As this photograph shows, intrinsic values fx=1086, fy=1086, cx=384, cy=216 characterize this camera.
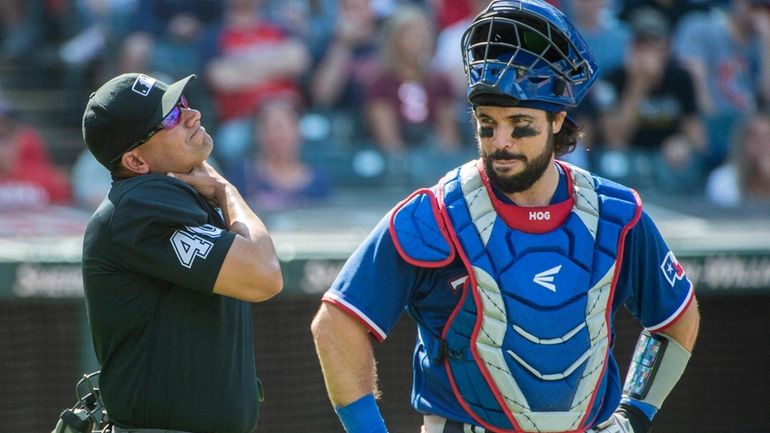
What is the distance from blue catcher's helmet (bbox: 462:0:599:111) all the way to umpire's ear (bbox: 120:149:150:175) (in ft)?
2.99

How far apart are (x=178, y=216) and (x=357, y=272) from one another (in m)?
0.50

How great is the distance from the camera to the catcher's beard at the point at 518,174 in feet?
8.67

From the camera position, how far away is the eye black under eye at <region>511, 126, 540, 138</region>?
2639 millimetres

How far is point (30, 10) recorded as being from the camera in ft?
25.4

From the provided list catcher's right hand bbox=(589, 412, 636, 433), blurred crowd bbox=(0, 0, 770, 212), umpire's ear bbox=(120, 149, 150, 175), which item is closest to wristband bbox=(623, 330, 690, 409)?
catcher's right hand bbox=(589, 412, 636, 433)

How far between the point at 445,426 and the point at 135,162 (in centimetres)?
109

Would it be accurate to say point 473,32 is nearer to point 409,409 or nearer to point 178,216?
point 178,216

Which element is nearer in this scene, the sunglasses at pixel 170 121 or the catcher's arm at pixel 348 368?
the catcher's arm at pixel 348 368

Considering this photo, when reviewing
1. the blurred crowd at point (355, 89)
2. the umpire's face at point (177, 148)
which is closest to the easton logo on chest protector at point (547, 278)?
the umpire's face at point (177, 148)

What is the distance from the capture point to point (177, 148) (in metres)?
2.95

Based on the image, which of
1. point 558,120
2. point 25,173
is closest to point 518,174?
point 558,120

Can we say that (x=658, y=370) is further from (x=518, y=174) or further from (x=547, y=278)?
(x=518, y=174)

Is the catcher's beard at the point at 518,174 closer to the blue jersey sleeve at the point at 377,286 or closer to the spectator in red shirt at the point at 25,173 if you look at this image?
the blue jersey sleeve at the point at 377,286

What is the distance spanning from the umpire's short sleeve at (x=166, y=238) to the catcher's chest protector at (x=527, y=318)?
602mm
